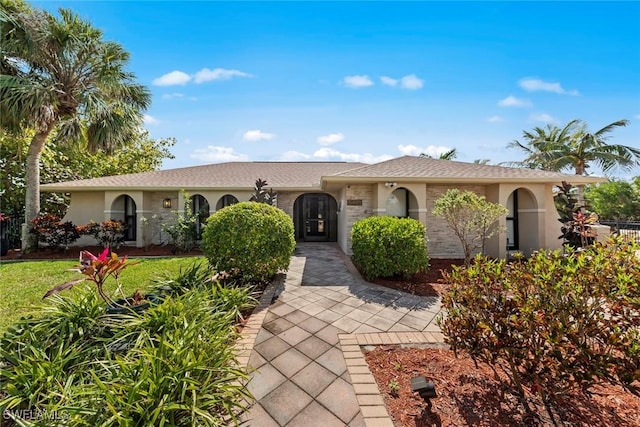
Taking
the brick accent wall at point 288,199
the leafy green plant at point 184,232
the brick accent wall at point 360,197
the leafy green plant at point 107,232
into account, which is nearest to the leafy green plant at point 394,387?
the brick accent wall at point 360,197

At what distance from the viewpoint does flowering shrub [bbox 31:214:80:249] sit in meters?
9.80

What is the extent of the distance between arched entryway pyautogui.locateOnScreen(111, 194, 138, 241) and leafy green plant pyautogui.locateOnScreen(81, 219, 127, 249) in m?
1.22

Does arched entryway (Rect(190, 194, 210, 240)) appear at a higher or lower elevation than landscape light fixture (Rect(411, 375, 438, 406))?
higher

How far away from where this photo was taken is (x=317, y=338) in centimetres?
362

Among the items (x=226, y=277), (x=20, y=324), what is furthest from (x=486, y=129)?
(x=20, y=324)

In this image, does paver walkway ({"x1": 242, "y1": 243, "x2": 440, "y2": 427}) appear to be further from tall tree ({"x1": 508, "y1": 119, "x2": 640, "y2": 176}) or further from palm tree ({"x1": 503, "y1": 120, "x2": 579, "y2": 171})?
palm tree ({"x1": 503, "y1": 120, "x2": 579, "y2": 171})

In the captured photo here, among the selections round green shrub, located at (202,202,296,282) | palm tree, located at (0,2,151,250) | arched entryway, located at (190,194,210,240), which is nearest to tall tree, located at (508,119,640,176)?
round green shrub, located at (202,202,296,282)

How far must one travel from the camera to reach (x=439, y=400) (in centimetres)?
244

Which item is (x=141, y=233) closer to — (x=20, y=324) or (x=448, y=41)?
(x=20, y=324)

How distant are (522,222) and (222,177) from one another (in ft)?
44.7

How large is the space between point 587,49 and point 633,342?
9404 mm

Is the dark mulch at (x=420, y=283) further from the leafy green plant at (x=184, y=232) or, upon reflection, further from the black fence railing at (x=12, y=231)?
the black fence railing at (x=12, y=231)

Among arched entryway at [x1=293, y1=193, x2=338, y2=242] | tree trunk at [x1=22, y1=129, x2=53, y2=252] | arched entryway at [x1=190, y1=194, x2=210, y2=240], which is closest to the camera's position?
tree trunk at [x1=22, y1=129, x2=53, y2=252]

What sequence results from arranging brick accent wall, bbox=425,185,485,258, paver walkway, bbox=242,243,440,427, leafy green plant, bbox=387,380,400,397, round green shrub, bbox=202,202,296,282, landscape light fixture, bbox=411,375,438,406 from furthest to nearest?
1. brick accent wall, bbox=425,185,485,258
2. round green shrub, bbox=202,202,296,282
3. leafy green plant, bbox=387,380,400,397
4. paver walkway, bbox=242,243,440,427
5. landscape light fixture, bbox=411,375,438,406
